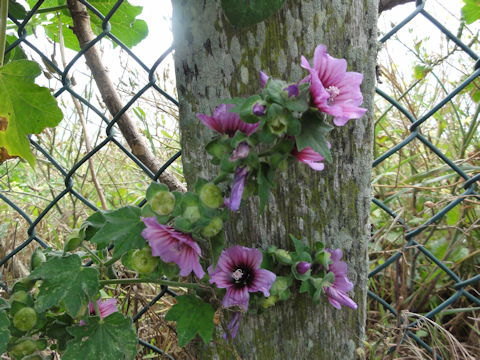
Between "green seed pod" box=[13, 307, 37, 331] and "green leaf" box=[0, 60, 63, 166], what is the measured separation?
0.34m

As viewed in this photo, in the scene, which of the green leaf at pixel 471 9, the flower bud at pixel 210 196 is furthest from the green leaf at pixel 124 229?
the green leaf at pixel 471 9

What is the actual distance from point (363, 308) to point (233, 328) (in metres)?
0.25

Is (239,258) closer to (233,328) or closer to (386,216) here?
(233,328)

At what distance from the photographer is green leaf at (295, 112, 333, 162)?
540mm

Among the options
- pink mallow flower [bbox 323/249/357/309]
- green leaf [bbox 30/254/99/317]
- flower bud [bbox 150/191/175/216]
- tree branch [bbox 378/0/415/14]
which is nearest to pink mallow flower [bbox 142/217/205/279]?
flower bud [bbox 150/191/175/216]

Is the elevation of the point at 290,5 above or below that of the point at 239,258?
above

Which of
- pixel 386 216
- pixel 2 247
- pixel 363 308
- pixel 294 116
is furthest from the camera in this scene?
pixel 386 216

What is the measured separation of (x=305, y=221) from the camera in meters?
0.74

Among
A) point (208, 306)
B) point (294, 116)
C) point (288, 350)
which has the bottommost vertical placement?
point (288, 350)

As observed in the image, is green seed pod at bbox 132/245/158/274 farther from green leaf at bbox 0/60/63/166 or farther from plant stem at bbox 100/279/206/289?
green leaf at bbox 0/60/63/166

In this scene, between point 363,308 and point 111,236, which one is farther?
point 363,308

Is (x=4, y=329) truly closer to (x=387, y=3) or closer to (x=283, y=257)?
(x=283, y=257)

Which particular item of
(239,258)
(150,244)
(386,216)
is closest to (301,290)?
(239,258)

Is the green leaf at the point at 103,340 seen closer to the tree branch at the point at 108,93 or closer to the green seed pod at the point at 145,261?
the green seed pod at the point at 145,261
